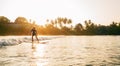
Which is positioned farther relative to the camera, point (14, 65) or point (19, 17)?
point (19, 17)

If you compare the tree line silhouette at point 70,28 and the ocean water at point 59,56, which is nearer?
the ocean water at point 59,56

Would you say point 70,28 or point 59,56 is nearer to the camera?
point 59,56

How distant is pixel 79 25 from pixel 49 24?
2225cm

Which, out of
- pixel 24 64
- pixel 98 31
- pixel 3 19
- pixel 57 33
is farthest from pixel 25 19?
pixel 24 64

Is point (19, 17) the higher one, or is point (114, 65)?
point (19, 17)

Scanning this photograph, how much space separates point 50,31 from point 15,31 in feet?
140

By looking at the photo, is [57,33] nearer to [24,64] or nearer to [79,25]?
[79,25]

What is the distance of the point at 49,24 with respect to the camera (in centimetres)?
18375

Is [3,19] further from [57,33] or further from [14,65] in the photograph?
[14,65]

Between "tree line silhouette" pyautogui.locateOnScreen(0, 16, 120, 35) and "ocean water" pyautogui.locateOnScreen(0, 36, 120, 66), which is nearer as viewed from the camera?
"ocean water" pyautogui.locateOnScreen(0, 36, 120, 66)

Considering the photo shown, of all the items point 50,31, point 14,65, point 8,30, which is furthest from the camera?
point 50,31

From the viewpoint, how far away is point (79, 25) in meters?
190

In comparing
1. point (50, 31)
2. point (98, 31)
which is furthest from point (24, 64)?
point (98, 31)

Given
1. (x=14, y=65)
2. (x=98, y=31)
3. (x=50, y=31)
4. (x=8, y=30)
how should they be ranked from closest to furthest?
(x=14, y=65)
(x=8, y=30)
(x=50, y=31)
(x=98, y=31)
